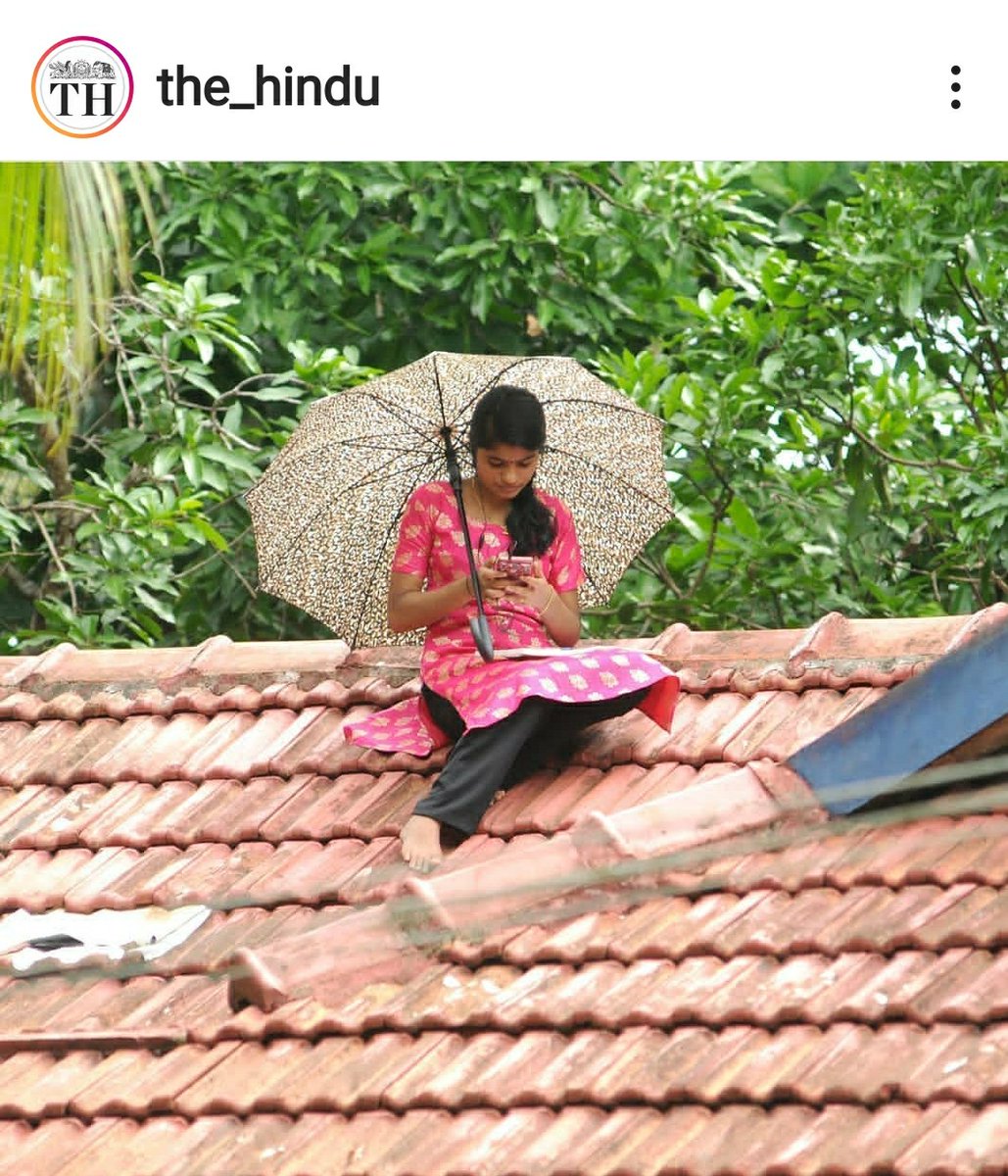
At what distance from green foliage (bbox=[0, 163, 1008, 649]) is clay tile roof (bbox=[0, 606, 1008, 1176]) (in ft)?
9.37

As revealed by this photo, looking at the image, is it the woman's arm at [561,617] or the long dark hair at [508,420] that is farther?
the woman's arm at [561,617]

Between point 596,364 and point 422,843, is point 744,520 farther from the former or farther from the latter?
point 422,843

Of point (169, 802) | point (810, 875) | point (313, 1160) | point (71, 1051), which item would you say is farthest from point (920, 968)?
point (169, 802)

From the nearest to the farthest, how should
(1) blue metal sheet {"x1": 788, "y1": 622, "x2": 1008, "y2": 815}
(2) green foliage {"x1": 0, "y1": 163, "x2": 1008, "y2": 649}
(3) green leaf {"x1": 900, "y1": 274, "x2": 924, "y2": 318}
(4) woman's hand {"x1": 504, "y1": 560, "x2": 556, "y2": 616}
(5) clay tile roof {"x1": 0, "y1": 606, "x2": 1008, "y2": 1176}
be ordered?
(5) clay tile roof {"x1": 0, "y1": 606, "x2": 1008, "y2": 1176}
(1) blue metal sheet {"x1": 788, "y1": 622, "x2": 1008, "y2": 815}
(4) woman's hand {"x1": 504, "y1": 560, "x2": 556, "y2": 616}
(3) green leaf {"x1": 900, "y1": 274, "x2": 924, "y2": 318}
(2) green foliage {"x1": 0, "y1": 163, "x2": 1008, "y2": 649}

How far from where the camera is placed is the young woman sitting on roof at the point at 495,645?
5332 millimetres

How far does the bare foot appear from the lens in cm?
517

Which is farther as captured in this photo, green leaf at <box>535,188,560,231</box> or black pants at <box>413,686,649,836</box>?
green leaf at <box>535,188,560,231</box>

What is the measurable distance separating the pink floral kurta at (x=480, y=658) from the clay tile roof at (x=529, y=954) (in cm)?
12

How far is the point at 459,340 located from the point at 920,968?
6.57m

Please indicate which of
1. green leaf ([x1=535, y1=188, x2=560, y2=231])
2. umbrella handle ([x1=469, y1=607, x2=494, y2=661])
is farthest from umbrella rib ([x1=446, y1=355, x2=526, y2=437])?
green leaf ([x1=535, y1=188, x2=560, y2=231])

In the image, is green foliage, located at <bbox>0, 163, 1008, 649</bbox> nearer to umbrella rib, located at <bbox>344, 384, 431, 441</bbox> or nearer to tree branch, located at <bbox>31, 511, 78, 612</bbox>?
tree branch, located at <bbox>31, 511, 78, 612</bbox>

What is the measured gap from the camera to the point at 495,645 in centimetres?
566

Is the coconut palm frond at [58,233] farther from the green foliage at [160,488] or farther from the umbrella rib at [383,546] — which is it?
the green foliage at [160,488]
